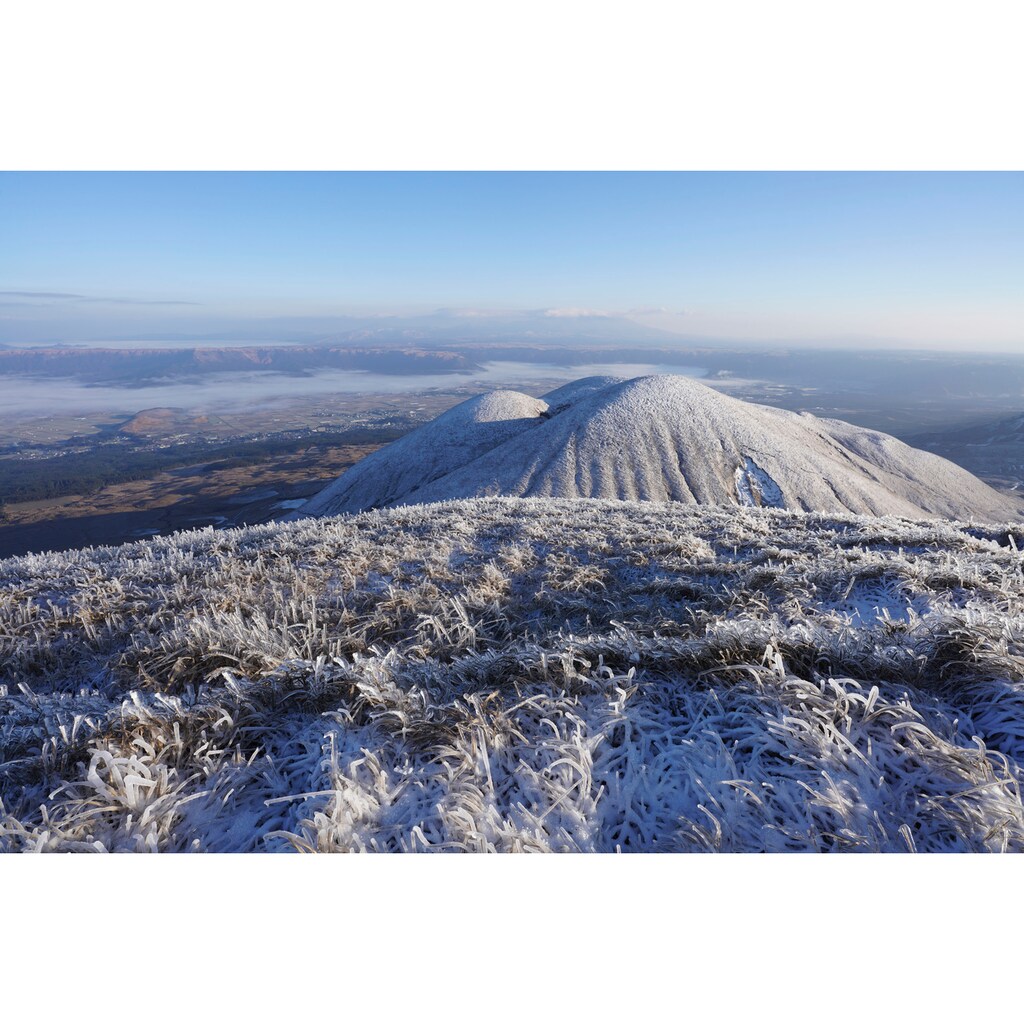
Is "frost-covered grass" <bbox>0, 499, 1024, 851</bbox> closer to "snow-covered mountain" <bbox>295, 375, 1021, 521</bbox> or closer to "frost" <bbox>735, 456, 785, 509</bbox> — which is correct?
"snow-covered mountain" <bbox>295, 375, 1021, 521</bbox>

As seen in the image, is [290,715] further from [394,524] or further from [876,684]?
[394,524]

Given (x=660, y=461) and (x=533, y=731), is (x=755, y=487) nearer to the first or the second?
(x=660, y=461)

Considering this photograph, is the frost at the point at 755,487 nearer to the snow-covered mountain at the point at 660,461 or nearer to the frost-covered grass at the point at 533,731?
the snow-covered mountain at the point at 660,461

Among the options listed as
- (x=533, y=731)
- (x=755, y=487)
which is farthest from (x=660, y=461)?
(x=533, y=731)

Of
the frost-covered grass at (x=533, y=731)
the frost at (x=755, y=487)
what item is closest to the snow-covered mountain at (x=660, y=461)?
the frost at (x=755, y=487)

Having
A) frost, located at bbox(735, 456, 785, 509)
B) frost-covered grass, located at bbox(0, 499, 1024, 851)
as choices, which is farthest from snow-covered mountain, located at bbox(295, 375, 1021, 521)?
frost-covered grass, located at bbox(0, 499, 1024, 851)

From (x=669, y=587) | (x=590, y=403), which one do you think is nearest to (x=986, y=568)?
(x=669, y=587)
